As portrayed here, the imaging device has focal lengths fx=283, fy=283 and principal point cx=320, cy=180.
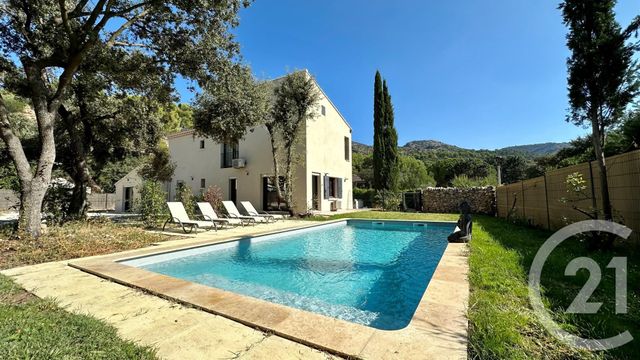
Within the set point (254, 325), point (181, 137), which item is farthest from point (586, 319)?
point (181, 137)

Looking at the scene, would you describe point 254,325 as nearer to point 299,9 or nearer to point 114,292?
point 114,292

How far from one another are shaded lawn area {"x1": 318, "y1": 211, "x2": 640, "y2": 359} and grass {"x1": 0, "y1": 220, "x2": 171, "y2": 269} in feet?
23.2

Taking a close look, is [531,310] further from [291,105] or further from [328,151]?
[328,151]

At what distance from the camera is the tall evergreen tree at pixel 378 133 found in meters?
23.0

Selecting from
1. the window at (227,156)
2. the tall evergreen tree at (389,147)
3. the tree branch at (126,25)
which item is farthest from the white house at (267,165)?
the tree branch at (126,25)

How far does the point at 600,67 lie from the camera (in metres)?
4.89

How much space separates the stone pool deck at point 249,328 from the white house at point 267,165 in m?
13.2

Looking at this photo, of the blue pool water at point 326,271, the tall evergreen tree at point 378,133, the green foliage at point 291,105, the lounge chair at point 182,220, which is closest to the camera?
the blue pool water at point 326,271

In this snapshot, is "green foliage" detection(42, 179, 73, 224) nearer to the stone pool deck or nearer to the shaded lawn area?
the stone pool deck

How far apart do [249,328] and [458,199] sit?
1760cm

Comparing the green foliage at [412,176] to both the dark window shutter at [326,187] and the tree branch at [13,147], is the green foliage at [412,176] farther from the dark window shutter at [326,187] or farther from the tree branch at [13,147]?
the tree branch at [13,147]

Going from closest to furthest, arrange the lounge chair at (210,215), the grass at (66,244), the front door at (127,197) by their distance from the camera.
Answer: the grass at (66,244) < the lounge chair at (210,215) < the front door at (127,197)

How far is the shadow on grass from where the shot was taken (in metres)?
2.32

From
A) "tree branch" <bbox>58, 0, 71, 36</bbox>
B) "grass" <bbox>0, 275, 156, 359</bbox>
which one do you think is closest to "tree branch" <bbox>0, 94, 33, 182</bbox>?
"tree branch" <bbox>58, 0, 71, 36</bbox>
